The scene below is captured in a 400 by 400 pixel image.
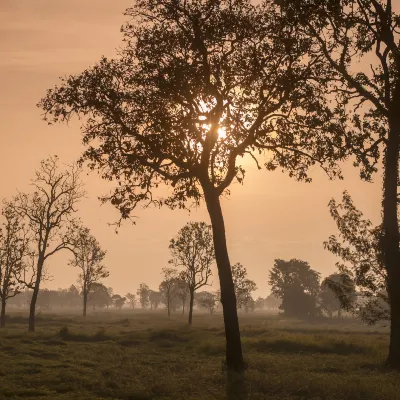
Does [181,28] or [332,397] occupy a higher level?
[181,28]

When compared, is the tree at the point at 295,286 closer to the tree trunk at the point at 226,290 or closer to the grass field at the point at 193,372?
the grass field at the point at 193,372

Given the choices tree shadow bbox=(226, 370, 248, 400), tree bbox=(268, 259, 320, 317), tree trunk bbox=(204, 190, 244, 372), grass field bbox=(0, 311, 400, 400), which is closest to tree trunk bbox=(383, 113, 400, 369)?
grass field bbox=(0, 311, 400, 400)

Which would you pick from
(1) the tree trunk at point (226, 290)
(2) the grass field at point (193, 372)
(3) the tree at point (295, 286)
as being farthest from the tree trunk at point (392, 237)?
(3) the tree at point (295, 286)

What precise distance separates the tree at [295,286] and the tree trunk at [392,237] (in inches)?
3700

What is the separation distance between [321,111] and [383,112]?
10.2 feet

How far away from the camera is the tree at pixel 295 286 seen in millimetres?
113312

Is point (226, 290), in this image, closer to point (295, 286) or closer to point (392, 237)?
point (392, 237)

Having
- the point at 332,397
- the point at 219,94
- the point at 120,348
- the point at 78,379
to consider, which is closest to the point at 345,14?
the point at 219,94

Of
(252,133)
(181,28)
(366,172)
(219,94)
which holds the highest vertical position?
(181,28)

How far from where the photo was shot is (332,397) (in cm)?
1538

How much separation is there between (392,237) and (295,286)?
9936cm

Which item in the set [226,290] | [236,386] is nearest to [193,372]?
[236,386]

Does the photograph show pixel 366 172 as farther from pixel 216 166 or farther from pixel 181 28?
pixel 181 28

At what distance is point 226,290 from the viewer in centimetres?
2192
